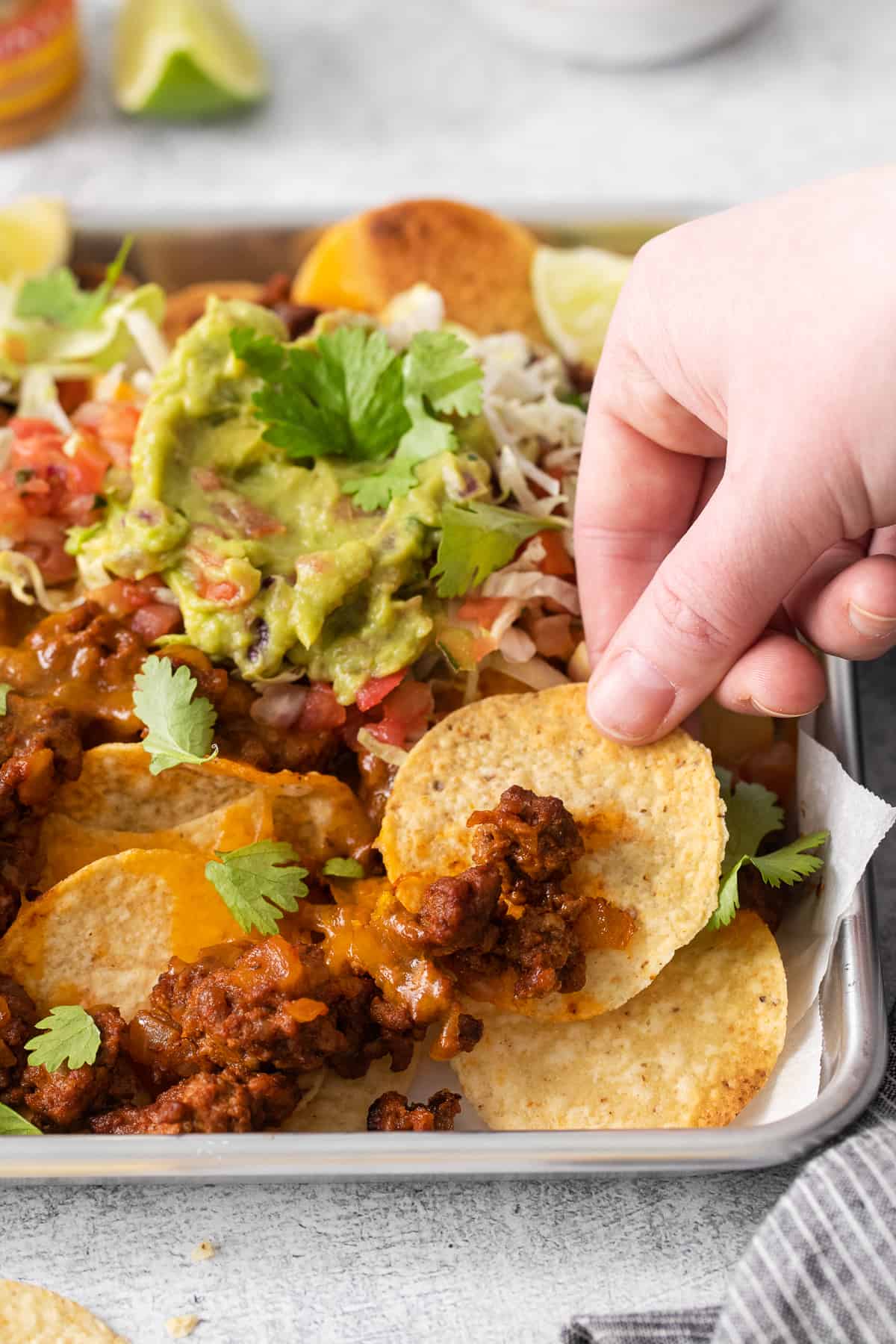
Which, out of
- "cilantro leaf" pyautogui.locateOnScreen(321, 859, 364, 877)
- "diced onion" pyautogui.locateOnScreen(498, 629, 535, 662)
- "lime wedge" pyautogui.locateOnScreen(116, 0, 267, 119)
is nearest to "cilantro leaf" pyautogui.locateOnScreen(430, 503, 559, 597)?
"diced onion" pyautogui.locateOnScreen(498, 629, 535, 662)

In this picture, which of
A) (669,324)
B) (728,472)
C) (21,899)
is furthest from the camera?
(21,899)

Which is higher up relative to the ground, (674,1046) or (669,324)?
(669,324)

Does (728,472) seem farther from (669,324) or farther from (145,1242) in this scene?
(145,1242)

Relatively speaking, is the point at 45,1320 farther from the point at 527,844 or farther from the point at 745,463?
the point at 745,463

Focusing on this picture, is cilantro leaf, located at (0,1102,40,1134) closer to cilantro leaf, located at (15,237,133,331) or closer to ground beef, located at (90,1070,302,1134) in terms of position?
ground beef, located at (90,1070,302,1134)

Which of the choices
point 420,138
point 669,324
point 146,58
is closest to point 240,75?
point 146,58

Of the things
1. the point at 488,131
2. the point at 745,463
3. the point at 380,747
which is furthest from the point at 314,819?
the point at 488,131
